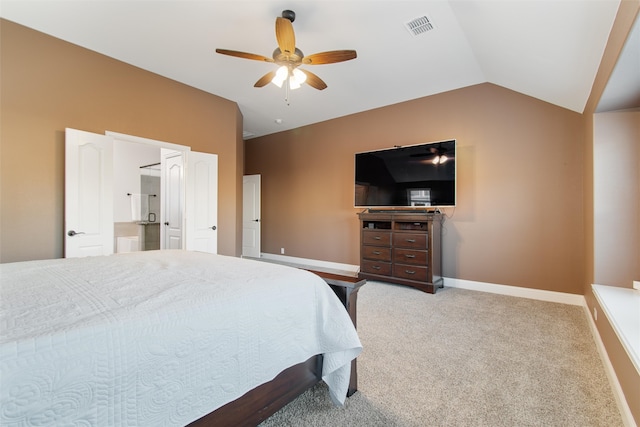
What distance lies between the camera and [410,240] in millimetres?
4078

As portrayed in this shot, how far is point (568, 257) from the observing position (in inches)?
138

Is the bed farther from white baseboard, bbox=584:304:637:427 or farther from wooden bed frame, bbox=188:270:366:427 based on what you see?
white baseboard, bbox=584:304:637:427

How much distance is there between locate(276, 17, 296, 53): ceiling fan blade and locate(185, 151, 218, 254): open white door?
91.5 inches

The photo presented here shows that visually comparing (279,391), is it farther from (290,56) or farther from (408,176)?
(408,176)

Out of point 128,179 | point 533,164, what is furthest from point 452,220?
point 128,179

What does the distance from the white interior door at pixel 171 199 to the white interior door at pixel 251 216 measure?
→ 2.16 meters

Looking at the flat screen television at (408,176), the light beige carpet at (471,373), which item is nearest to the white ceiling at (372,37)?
the flat screen television at (408,176)

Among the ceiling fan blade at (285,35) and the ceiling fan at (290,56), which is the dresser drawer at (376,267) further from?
the ceiling fan blade at (285,35)

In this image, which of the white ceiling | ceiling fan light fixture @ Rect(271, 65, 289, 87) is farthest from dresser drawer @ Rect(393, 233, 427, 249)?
ceiling fan light fixture @ Rect(271, 65, 289, 87)

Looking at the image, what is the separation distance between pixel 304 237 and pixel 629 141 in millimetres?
4702

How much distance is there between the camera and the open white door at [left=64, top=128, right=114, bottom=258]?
10.1 ft

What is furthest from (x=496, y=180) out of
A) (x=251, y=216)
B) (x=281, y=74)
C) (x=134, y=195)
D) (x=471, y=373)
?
(x=134, y=195)

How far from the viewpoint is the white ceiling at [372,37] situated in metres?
2.35

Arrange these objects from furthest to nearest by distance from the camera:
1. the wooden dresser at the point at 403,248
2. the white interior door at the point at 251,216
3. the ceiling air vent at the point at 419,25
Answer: the white interior door at the point at 251,216, the wooden dresser at the point at 403,248, the ceiling air vent at the point at 419,25
